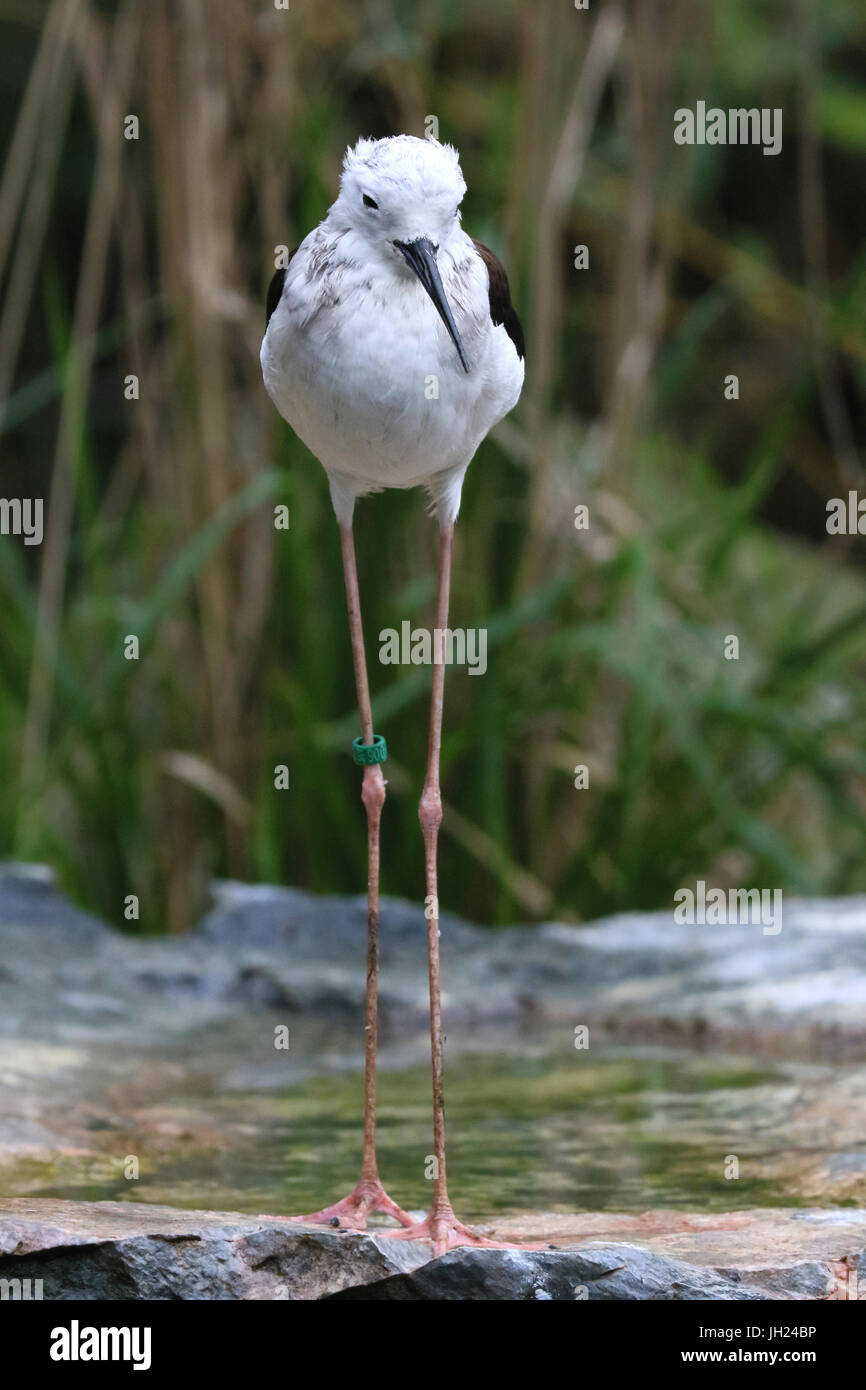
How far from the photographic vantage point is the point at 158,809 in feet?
21.5

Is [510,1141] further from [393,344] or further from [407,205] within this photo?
[407,205]

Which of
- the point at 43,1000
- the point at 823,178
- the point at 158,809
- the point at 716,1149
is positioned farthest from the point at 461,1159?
the point at 823,178

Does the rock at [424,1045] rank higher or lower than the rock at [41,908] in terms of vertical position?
lower

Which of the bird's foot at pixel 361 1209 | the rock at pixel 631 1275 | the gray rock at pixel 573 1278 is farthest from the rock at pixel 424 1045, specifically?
the gray rock at pixel 573 1278

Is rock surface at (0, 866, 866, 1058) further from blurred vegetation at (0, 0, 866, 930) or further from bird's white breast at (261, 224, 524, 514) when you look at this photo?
bird's white breast at (261, 224, 524, 514)

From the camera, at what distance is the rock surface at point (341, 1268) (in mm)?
2840

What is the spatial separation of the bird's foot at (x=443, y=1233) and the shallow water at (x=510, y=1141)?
24 centimetres

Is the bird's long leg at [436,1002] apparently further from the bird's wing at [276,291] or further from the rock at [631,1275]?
the bird's wing at [276,291]

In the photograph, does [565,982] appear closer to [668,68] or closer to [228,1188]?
[228,1188]

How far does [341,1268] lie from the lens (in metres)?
2.89

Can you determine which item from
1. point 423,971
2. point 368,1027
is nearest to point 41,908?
point 423,971

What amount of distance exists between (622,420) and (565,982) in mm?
2317

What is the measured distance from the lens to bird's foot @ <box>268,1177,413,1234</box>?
3.35m

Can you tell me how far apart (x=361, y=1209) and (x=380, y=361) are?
5.45ft
